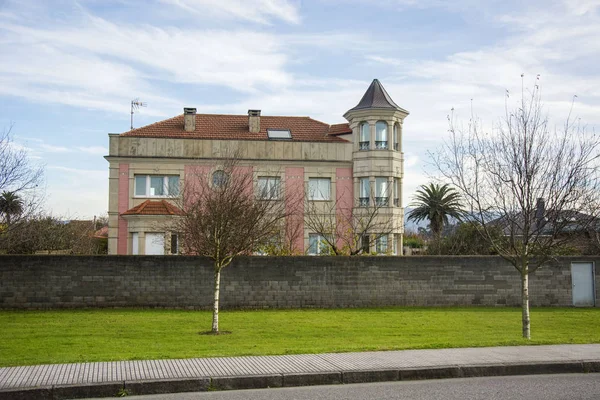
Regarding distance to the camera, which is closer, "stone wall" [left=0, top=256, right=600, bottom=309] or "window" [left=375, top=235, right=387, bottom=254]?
"stone wall" [left=0, top=256, right=600, bottom=309]

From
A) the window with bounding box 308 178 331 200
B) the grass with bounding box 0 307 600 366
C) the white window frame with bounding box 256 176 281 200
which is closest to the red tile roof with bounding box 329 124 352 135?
the window with bounding box 308 178 331 200

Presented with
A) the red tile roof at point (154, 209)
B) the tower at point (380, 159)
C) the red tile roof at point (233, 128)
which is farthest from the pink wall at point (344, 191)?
the red tile roof at point (154, 209)

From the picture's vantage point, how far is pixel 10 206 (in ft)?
Answer: 86.9

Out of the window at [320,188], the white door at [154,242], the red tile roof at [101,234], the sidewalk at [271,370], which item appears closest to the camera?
the sidewalk at [271,370]

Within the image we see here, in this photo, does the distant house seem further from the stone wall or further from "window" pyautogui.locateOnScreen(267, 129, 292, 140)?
"window" pyautogui.locateOnScreen(267, 129, 292, 140)

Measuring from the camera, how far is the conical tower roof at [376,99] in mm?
37656

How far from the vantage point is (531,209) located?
1591 centimetres

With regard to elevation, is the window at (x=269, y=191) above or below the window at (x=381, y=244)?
above

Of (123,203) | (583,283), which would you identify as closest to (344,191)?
(123,203)

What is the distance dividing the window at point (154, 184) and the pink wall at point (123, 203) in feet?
1.87

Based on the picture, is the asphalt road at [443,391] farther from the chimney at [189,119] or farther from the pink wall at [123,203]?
the chimney at [189,119]

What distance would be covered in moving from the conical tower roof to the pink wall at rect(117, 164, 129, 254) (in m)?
13.3

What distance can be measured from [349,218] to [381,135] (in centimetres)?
550

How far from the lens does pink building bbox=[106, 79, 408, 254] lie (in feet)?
119
